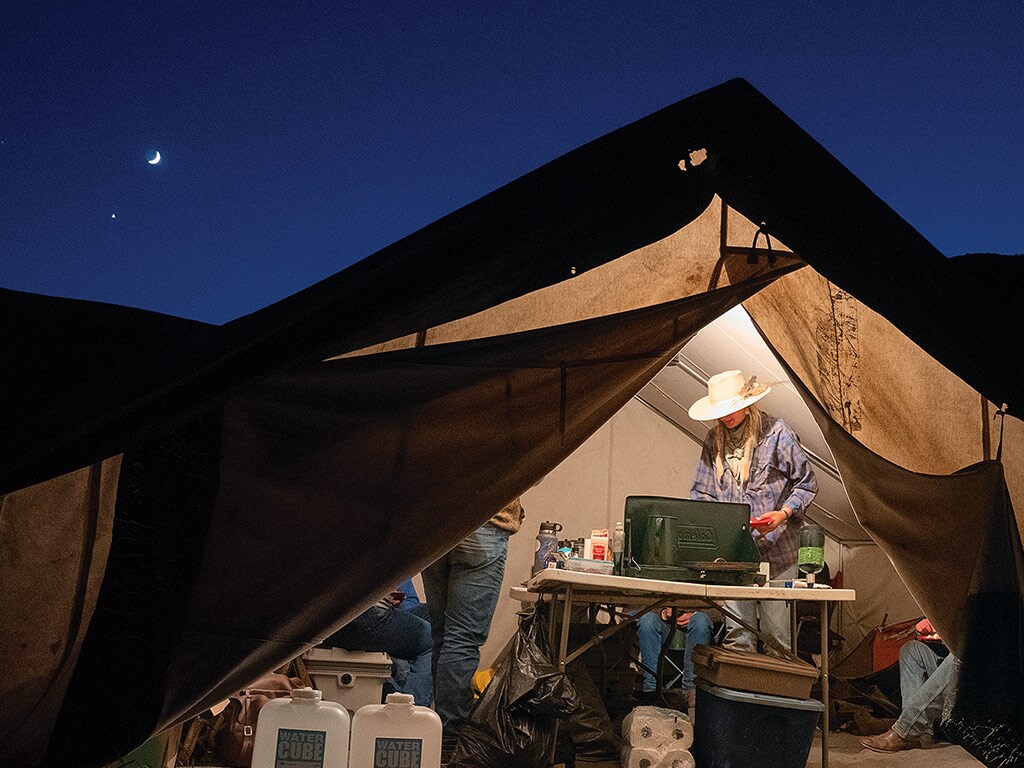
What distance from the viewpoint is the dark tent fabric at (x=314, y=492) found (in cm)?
214

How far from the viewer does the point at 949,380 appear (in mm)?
2727

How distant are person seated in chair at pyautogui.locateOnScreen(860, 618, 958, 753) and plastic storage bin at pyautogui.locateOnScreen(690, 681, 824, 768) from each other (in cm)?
153

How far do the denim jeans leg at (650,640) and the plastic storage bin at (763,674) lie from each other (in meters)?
2.67

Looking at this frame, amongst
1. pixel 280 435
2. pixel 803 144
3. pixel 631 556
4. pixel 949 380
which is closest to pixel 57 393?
pixel 280 435

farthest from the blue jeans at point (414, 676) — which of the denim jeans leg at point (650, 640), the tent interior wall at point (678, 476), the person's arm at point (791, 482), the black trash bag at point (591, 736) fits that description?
the denim jeans leg at point (650, 640)

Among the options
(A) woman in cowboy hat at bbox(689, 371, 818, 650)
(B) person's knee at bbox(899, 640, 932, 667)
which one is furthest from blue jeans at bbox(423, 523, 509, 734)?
(B) person's knee at bbox(899, 640, 932, 667)

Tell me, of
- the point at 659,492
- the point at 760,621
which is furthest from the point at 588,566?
the point at 659,492

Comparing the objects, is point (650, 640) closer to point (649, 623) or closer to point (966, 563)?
point (649, 623)

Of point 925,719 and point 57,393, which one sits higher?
point 57,393

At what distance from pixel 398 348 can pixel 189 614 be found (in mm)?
776

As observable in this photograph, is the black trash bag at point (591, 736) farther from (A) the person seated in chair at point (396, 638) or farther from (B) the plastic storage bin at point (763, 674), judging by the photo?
(A) the person seated in chair at point (396, 638)

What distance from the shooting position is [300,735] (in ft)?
11.9

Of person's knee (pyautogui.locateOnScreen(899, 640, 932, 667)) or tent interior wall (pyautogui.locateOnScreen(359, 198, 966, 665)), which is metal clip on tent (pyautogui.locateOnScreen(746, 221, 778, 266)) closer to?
tent interior wall (pyautogui.locateOnScreen(359, 198, 966, 665))

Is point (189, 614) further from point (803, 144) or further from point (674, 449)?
point (674, 449)
